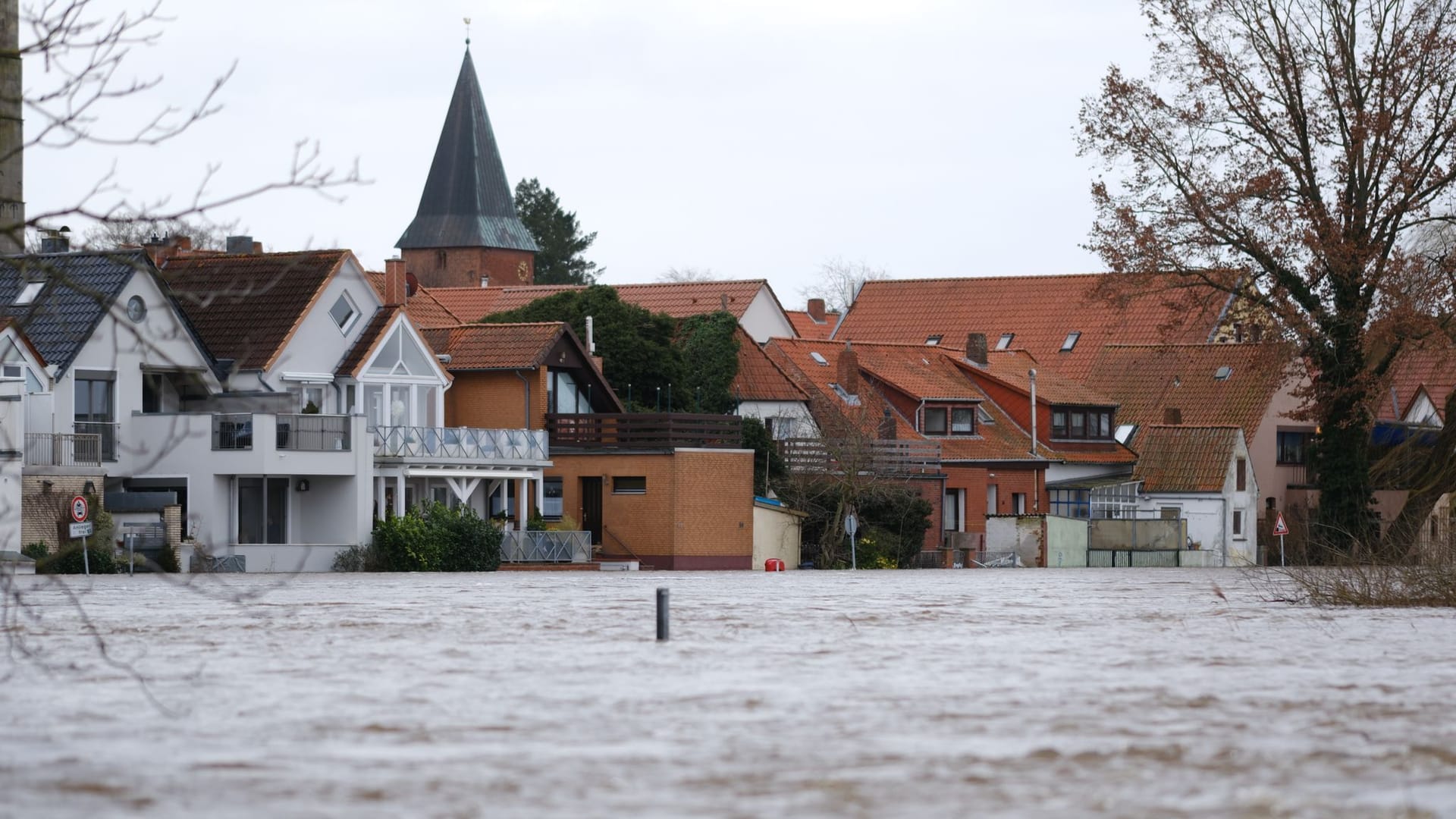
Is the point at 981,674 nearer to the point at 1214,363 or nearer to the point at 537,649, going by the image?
the point at 537,649

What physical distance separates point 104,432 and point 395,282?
1233cm

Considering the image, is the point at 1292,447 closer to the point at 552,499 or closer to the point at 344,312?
the point at 552,499

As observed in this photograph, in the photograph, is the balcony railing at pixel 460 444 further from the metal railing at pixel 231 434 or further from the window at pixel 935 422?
the window at pixel 935 422

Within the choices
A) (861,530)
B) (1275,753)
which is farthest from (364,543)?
(1275,753)

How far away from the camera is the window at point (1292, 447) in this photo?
8281cm

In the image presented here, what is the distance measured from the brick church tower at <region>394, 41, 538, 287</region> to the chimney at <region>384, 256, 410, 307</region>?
49702 millimetres

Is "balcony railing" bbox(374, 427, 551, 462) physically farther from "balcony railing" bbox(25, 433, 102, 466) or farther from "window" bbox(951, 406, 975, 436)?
"window" bbox(951, 406, 975, 436)

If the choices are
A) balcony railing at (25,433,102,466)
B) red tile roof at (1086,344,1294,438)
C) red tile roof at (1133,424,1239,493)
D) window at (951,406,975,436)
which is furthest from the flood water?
red tile roof at (1086,344,1294,438)

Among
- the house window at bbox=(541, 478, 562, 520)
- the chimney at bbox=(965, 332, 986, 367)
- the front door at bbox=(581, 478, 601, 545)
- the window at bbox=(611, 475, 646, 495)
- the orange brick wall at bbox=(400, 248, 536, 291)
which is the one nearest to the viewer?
the window at bbox=(611, 475, 646, 495)

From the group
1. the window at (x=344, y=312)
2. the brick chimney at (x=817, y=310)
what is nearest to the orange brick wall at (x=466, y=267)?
the brick chimney at (x=817, y=310)

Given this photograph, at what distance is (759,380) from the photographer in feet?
228

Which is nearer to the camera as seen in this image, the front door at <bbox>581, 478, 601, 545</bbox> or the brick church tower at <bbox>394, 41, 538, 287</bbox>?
the front door at <bbox>581, 478, 601, 545</bbox>

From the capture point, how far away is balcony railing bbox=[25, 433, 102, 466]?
47.4 m

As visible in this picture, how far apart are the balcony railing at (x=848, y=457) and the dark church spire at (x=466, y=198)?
162ft
